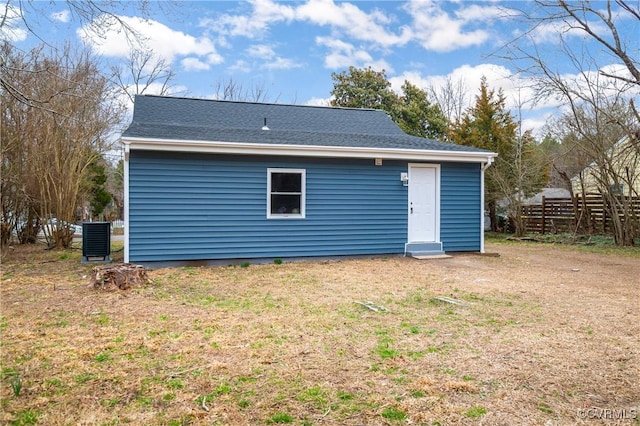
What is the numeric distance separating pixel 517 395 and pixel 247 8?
1130cm

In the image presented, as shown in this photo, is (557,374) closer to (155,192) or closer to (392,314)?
(392,314)

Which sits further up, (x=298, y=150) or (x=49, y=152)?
(x=49, y=152)

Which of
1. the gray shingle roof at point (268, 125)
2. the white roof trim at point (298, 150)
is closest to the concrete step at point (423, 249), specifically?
the white roof trim at point (298, 150)

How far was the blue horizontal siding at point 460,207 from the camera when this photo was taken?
9.96m

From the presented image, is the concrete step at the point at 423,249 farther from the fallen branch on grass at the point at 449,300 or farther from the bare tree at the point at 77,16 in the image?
the bare tree at the point at 77,16

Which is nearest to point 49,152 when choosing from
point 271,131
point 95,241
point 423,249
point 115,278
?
point 95,241

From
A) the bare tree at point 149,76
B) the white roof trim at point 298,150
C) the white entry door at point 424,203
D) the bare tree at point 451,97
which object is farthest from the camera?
the bare tree at point 451,97

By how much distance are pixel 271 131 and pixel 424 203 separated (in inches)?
151

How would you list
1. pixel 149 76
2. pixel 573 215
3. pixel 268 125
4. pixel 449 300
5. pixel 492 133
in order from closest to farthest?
pixel 449 300 → pixel 268 125 → pixel 573 215 → pixel 492 133 → pixel 149 76

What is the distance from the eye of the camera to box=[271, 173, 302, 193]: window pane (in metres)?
8.96

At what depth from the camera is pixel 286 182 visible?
9.03 metres

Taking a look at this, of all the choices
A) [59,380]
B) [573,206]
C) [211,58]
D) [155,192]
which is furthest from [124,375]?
[211,58]

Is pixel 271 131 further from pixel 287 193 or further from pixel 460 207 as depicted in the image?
pixel 460 207

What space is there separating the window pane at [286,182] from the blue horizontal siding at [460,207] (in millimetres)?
3303
